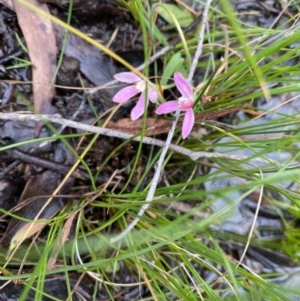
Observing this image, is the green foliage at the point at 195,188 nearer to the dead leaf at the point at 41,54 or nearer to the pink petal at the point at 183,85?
the pink petal at the point at 183,85

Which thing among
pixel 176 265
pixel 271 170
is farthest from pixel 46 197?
pixel 271 170

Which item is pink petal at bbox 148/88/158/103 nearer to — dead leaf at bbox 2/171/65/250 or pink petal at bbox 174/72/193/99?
pink petal at bbox 174/72/193/99

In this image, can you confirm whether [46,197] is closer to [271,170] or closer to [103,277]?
[103,277]

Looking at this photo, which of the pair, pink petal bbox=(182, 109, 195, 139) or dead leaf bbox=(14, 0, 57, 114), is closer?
pink petal bbox=(182, 109, 195, 139)

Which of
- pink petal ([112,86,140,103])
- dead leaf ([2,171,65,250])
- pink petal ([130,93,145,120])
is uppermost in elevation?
pink petal ([112,86,140,103])

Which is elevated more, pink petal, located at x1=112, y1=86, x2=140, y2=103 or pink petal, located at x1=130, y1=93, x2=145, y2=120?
pink petal, located at x1=112, y1=86, x2=140, y2=103

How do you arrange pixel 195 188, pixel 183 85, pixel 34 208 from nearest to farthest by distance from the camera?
pixel 183 85 → pixel 34 208 → pixel 195 188

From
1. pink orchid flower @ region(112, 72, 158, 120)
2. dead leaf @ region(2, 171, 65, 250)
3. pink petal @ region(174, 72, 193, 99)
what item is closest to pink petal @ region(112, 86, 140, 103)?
pink orchid flower @ region(112, 72, 158, 120)

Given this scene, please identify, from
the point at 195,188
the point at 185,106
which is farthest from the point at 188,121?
the point at 195,188

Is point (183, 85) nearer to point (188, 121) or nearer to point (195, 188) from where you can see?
point (188, 121)
